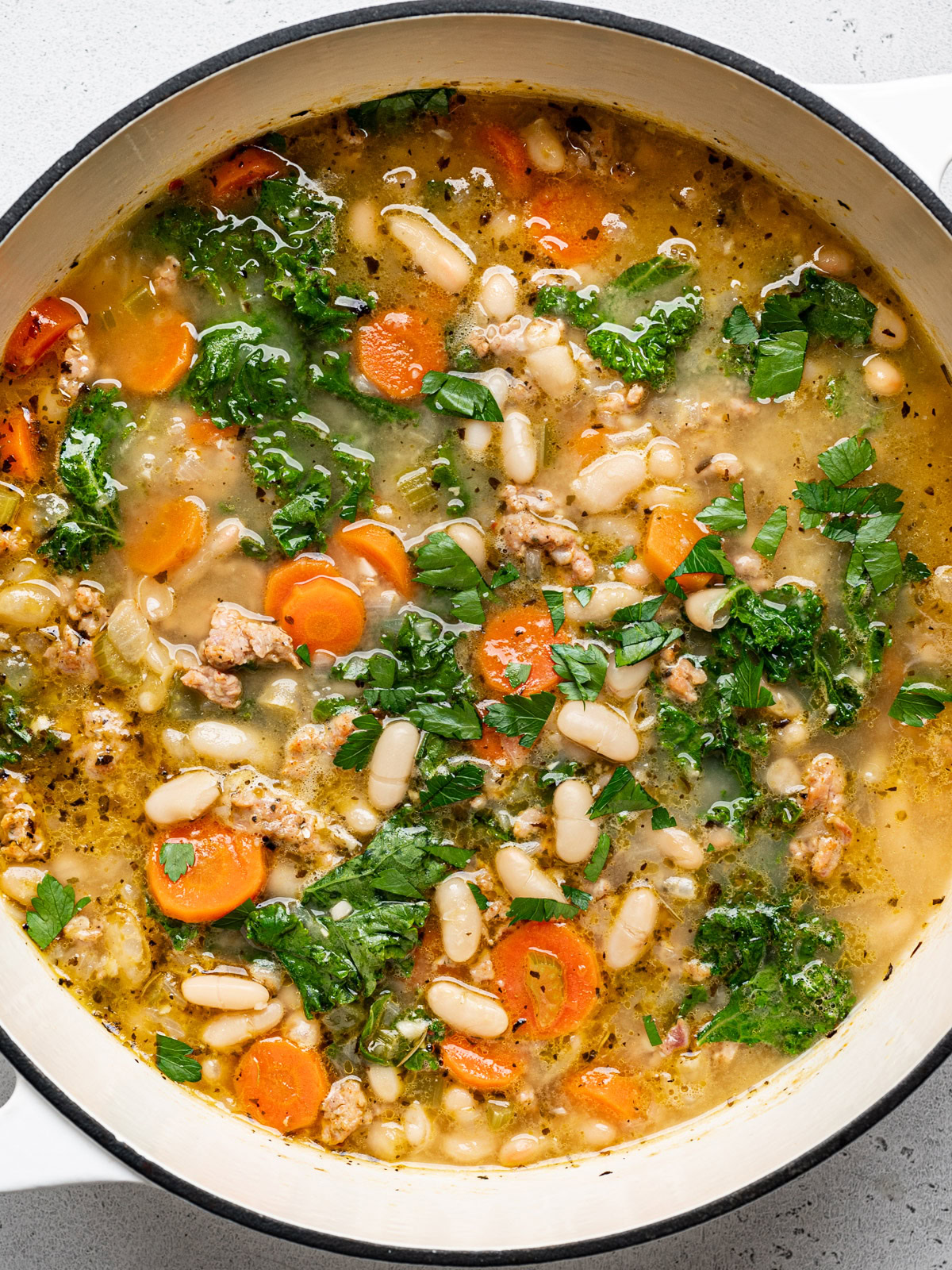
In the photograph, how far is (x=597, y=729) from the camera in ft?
9.96

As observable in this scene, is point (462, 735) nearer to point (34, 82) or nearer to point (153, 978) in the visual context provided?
point (153, 978)

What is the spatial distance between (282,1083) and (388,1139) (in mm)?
Result: 328

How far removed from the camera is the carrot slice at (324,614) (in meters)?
3.13

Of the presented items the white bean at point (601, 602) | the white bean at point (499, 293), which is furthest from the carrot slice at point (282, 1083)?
the white bean at point (499, 293)

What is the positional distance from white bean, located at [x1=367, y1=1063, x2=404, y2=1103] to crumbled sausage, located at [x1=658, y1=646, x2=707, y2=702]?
127 cm

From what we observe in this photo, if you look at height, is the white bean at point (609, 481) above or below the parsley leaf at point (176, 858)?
above

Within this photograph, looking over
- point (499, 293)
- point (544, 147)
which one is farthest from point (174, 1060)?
point (544, 147)

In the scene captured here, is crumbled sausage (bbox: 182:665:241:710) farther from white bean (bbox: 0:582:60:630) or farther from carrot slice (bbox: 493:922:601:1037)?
carrot slice (bbox: 493:922:601:1037)

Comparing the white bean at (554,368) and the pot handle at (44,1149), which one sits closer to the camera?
the pot handle at (44,1149)

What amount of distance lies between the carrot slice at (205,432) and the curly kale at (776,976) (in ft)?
5.97

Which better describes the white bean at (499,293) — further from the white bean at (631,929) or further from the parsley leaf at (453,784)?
the white bean at (631,929)

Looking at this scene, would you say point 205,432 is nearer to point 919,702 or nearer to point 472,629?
point 472,629

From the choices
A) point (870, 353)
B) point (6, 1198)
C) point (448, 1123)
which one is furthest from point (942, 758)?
point (6, 1198)

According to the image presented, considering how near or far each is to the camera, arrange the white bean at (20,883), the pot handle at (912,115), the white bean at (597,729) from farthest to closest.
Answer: the white bean at (20,883)
the white bean at (597,729)
the pot handle at (912,115)
